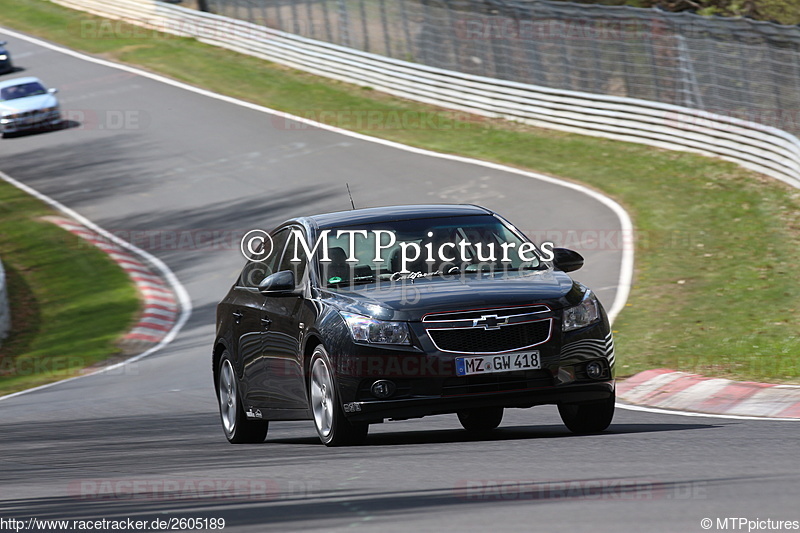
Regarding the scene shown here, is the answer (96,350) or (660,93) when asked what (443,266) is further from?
(660,93)

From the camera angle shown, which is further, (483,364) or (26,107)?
(26,107)

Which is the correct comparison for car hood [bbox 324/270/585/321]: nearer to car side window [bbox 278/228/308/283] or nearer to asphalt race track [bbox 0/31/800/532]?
→ car side window [bbox 278/228/308/283]

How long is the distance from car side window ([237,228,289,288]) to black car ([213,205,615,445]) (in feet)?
0.06

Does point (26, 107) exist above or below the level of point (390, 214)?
below

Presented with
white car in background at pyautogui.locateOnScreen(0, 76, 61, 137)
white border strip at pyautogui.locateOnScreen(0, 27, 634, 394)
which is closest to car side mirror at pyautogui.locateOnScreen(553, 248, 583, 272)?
white border strip at pyautogui.locateOnScreen(0, 27, 634, 394)

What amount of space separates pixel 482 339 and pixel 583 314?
77 centimetres

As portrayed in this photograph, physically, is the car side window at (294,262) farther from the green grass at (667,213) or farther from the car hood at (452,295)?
the green grass at (667,213)

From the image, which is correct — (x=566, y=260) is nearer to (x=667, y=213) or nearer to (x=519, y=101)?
(x=667, y=213)

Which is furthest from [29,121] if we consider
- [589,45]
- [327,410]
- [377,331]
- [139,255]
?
[377,331]

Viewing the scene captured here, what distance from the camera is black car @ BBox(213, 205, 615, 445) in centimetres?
874

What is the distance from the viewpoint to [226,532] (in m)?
6.22

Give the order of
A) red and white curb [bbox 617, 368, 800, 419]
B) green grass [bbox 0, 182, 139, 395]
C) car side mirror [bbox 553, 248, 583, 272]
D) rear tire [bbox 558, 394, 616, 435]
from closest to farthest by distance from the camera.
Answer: rear tire [bbox 558, 394, 616, 435], car side mirror [bbox 553, 248, 583, 272], red and white curb [bbox 617, 368, 800, 419], green grass [bbox 0, 182, 139, 395]

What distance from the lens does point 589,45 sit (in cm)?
3341

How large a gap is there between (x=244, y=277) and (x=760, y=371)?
15.8 ft
